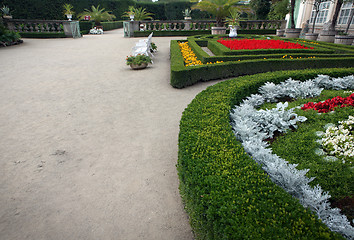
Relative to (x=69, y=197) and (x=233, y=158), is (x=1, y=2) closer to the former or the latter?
(x=69, y=197)

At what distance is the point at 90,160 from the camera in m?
3.50

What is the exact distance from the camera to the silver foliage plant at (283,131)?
81.3 inches

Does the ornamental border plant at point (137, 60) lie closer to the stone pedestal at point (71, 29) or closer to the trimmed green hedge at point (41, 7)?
the stone pedestal at point (71, 29)

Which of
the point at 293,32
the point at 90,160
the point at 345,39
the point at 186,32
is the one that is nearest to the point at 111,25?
the point at 186,32

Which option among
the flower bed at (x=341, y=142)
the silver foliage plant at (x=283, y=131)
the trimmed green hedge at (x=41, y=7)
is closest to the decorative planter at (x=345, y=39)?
the silver foliage plant at (x=283, y=131)

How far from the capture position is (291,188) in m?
2.22

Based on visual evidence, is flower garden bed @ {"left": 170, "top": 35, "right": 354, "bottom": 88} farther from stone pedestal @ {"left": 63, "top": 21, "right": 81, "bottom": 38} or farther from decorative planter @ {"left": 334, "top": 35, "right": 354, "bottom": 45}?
stone pedestal @ {"left": 63, "top": 21, "right": 81, "bottom": 38}

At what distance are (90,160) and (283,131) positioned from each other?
3384 millimetres

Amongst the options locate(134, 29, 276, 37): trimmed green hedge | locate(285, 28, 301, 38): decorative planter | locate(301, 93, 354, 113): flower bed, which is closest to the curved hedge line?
locate(301, 93, 354, 113): flower bed

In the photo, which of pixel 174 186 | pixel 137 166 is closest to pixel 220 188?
pixel 174 186

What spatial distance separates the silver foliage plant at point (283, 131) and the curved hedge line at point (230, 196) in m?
0.31

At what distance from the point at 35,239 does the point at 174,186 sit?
169cm

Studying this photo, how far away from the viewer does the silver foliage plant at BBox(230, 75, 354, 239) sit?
6.77 feet

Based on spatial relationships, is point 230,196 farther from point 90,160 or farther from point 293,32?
point 293,32
